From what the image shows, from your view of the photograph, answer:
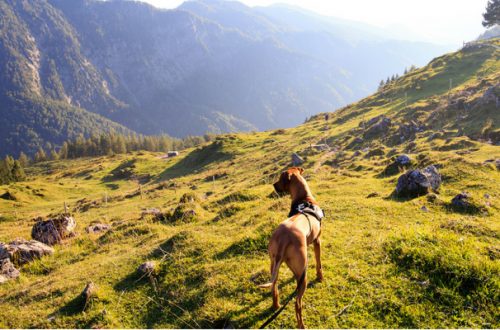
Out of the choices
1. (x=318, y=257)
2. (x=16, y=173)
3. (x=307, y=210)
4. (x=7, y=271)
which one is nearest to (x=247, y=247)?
(x=318, y=257)

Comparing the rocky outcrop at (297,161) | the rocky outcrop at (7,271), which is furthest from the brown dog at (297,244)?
the rocky outcrop at (297,161)

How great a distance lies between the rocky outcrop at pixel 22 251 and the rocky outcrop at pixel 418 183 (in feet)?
59.6

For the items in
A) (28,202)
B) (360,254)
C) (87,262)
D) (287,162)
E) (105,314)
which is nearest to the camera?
(105,314)

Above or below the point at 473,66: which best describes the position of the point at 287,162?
below

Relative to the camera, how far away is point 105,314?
8914 millimetres

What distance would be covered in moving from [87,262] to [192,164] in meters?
54.1

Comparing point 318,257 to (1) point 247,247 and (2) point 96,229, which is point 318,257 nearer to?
(1) point 247,247

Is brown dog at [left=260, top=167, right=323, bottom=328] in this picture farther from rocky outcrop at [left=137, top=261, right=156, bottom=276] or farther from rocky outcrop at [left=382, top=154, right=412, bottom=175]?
rocky outcrop at [left=382, top=154, right=412, bottom=175]

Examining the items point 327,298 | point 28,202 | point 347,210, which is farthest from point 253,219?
point 28,202

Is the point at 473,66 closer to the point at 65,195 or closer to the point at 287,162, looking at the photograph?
the point at 287,162

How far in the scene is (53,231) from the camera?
1841 cm

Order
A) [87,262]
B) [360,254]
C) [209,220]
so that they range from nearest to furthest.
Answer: [360,254] → [87,262] → [209,220]

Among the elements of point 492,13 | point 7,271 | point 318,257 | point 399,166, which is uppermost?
point 492,13

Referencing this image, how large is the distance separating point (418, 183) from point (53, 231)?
67.8 feet
